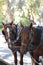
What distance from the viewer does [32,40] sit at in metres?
3.46

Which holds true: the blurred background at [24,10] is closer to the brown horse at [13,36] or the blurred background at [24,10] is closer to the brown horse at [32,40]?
the brown horse at [13,36]

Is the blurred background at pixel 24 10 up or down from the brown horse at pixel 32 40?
down

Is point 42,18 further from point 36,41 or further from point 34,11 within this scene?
point 36,41

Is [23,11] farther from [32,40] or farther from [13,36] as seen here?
[32,40]

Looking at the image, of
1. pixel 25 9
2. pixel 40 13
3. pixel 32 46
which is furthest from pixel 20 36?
→ pixel 25 9

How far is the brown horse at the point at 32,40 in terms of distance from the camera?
3.43 meters

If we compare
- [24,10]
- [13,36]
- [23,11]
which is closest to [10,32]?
[13,36]

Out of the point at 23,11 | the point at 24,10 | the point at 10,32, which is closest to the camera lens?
the point at 10,32

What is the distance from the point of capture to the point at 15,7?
11.6 metres

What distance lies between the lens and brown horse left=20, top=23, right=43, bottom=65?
3.43m

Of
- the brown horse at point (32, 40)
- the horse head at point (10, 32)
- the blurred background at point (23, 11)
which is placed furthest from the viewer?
the blurred background at point (23, 11)

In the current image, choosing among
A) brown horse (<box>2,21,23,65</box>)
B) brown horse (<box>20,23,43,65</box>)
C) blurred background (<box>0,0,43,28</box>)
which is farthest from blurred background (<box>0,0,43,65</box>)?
brown horse (<box>20,23,43,65</box>)

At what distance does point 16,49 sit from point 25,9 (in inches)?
284

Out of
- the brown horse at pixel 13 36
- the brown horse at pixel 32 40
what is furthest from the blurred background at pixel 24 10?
the brown horse at pixel 32 40
